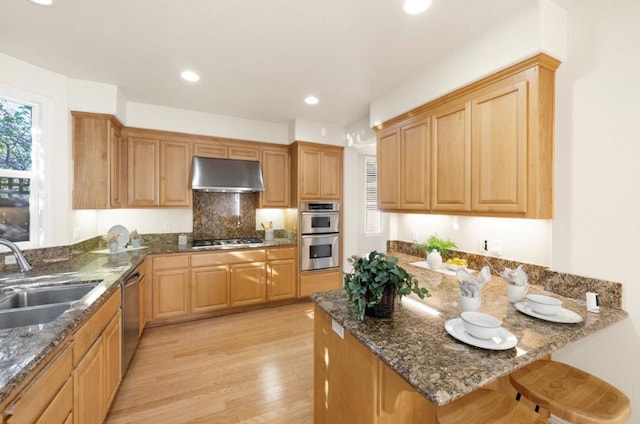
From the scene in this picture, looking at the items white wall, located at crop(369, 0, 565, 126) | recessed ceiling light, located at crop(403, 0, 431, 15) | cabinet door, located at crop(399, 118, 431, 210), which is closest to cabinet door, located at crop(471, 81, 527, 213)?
white wall, located at crop(369, 0, 565, 126)

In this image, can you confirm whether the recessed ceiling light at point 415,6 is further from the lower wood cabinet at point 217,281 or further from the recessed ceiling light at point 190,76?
the lower wood cabinet at point 217,281

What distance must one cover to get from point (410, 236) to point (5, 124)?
3943 millimetres

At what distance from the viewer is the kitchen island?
3.06 ft

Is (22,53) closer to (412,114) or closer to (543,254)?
(412,114)

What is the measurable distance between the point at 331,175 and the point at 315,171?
11.2 inches

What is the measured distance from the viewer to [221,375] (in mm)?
2326

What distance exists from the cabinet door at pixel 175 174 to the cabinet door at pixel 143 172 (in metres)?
0.06

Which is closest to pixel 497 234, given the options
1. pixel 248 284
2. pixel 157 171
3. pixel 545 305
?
pixel 545 305

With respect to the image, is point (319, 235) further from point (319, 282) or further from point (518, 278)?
point (518, 278)

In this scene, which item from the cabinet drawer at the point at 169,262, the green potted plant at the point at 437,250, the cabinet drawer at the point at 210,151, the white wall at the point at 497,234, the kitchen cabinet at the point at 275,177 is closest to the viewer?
the white wall at the point at 497,234

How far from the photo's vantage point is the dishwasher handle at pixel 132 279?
7.24 feet

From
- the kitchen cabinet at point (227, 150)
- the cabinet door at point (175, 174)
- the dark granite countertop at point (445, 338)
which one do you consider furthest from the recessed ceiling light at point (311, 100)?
the dark granite countertop at point (445, 338)

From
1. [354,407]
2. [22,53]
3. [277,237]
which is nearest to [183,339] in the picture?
[277,237]

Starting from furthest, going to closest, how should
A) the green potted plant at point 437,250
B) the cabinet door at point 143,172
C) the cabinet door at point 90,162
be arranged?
the cabinet door at point 143,172 < the cabinet door at point 90,162 < the green potted plant at point 437,250
